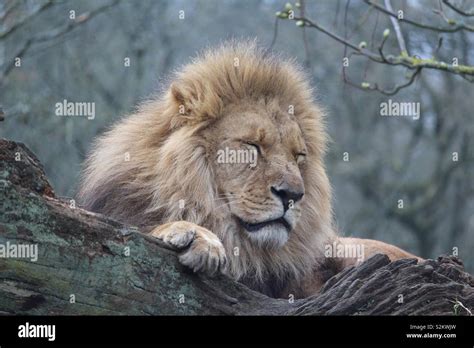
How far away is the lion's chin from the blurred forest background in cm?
728

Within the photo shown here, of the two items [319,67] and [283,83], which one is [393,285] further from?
[319,67]

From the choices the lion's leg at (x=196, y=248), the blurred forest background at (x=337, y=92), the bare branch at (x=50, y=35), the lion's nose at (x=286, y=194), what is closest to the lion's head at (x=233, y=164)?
the lion's nose at (x=286, y=194)

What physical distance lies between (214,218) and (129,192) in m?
0.50

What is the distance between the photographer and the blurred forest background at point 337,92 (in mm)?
13633

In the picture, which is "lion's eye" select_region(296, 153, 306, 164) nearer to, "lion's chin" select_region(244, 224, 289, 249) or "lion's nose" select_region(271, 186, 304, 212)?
"lion's nose" select_region(271, 186, 304, 212)

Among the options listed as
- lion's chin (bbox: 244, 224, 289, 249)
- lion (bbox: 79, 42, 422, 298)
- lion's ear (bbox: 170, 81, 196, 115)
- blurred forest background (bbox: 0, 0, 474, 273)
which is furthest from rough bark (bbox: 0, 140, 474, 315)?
blurred forest background (bbox: 0, 0, 474, 273)

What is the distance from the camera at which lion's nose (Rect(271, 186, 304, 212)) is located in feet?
16.7

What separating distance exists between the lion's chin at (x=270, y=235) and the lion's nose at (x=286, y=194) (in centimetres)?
13

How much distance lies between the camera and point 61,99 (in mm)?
13484

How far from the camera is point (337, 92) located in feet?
59.0

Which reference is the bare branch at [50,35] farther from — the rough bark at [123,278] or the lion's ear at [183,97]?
the rough bark at [123,278]
